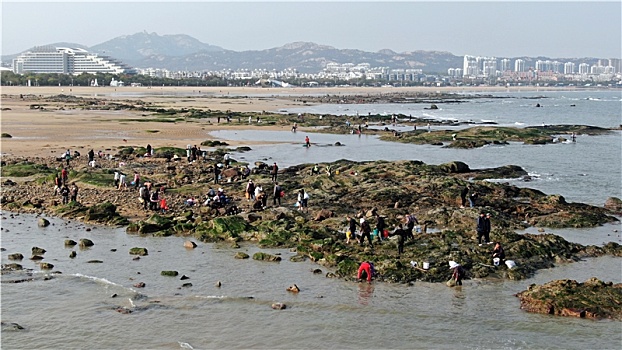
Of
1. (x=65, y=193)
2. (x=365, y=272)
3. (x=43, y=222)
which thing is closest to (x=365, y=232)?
(x=365, y=272)

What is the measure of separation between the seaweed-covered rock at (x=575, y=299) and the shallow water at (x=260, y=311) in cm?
35

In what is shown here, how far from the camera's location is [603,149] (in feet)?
182

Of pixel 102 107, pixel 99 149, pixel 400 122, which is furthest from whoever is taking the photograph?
pixel 102 107

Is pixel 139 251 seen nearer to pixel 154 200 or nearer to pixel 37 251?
pixel 37 251

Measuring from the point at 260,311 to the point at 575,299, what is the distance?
307 inches

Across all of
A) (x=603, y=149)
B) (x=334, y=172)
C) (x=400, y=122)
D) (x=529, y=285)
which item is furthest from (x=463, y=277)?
(x=400, y=122)

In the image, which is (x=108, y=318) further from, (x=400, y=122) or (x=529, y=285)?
(x=400, y=122)

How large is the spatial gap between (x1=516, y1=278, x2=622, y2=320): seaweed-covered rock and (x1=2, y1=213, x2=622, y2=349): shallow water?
35cm

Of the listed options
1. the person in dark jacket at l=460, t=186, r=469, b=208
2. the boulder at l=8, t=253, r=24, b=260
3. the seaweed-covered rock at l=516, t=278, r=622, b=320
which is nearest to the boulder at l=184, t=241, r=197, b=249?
the boulder at l=8, t=253, r=24, b=260

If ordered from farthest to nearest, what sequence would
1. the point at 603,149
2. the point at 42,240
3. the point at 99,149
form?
the point at 603,149
the point at 99,149
the point at 42,240

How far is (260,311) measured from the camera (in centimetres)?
1658

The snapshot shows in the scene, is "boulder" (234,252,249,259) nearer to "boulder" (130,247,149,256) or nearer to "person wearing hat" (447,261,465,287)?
"boulder" (130,247,149,256)

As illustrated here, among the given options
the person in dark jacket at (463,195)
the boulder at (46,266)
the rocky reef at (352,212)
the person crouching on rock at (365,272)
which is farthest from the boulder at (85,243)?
the person in dark jacket at (463,195)

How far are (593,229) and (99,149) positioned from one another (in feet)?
103
